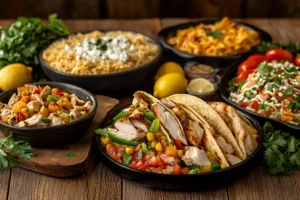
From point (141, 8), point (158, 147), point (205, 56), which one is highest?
Answer: point (158, 147)

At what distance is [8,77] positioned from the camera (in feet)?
18.3

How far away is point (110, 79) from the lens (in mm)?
5410

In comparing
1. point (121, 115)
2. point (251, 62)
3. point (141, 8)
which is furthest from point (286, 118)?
point (141, 8)

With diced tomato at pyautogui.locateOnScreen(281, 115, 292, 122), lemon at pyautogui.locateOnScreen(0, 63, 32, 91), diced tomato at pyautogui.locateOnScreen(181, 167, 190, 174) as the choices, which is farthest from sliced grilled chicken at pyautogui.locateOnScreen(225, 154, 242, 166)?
lemon at pyautogui.locateOnScreen(0, 63, 32, 91)

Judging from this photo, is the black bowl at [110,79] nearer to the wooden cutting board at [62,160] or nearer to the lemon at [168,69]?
the lemon at [168,69]

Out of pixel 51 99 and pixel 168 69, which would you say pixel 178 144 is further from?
pixel 168 69

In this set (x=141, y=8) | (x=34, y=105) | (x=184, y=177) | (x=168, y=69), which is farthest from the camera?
(x=141, y=8)

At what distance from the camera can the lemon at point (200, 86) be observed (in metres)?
5.58

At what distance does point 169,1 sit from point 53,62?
121 inches

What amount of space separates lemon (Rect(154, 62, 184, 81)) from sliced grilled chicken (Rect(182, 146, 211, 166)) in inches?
65.5

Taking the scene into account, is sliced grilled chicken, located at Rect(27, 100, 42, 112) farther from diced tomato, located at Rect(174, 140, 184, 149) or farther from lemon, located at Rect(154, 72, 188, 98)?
lemon, located at Rect(154, 72, 188, 98)

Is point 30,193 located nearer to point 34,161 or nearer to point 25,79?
point 34,161

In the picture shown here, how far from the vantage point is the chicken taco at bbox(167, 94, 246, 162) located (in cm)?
434

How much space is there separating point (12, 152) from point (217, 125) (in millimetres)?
1417
